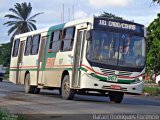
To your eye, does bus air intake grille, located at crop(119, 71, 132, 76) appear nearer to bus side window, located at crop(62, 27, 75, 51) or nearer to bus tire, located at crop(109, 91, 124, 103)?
bus tire, located at crop(109, 91, 124, 103)

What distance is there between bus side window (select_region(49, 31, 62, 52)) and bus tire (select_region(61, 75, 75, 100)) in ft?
6.67

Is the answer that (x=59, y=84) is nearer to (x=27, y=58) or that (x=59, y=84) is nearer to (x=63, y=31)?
(x=63, y=31)

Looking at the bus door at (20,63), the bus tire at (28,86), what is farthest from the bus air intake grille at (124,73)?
the bus door at (20,63)

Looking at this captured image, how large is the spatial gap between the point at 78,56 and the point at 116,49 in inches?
63.0

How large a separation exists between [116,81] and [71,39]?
9.64 feet

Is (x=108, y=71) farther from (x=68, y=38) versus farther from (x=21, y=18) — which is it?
(x=21, y=18)

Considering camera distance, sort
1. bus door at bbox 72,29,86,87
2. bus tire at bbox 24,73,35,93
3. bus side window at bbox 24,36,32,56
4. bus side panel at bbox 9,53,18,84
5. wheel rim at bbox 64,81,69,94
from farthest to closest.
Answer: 1. bus side panel at bbox 9,53,18,84
2. bus side window at bbox 24,36,32,56
3. bus tire at bbox 24,73,35,93
4. wheel rim at bbox 64,81,69,94
5. bus door at bbox 72,29,86,87

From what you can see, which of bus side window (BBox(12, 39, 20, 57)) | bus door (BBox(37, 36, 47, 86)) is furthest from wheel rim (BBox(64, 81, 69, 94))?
bus side window (BBox(12, 39, 20, 57))

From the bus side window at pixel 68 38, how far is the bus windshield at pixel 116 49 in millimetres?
1672

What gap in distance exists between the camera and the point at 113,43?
63.6 ft

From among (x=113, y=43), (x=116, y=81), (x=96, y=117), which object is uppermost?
(x=113, y=43)

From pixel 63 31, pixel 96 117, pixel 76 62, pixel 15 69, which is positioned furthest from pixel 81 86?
pixel 15 69

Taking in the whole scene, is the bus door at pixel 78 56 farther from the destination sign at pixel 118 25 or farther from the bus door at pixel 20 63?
the bus door at pixel 20 63

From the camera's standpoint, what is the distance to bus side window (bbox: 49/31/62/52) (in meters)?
22.3
